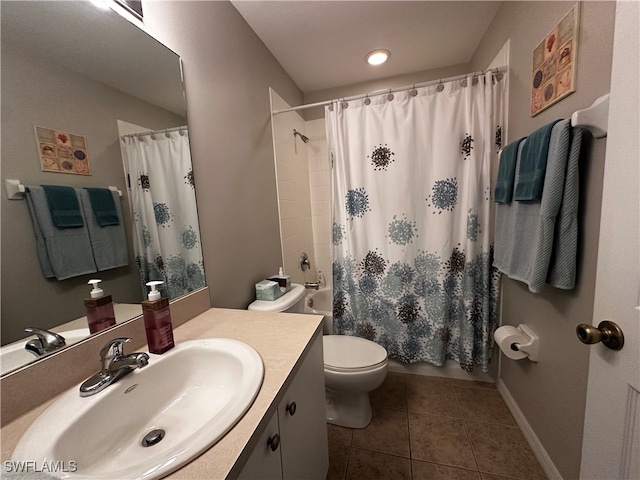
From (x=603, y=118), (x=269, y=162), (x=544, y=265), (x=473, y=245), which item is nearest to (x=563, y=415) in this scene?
(x=544, y=265)

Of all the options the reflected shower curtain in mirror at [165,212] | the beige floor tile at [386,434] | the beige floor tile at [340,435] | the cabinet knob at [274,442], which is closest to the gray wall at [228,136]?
the reflected shower curtain in mirror at [165,212]

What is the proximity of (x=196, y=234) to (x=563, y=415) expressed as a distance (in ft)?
5.75

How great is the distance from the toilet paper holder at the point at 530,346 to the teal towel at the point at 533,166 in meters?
0.69

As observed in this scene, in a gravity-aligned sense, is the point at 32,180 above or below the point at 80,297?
above

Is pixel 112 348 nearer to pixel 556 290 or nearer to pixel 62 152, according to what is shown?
pixel 62 152

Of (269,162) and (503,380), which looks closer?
(503,380)

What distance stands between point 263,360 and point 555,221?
1.17 metres

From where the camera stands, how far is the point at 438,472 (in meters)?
1.15

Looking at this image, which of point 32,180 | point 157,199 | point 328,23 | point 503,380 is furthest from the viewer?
point 503,380

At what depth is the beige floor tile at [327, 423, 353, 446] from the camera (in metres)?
1.33

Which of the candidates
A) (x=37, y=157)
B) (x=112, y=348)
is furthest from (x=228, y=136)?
(x=112, y=348)

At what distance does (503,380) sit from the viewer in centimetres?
159

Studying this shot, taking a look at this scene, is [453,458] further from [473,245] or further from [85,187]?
[85,187]

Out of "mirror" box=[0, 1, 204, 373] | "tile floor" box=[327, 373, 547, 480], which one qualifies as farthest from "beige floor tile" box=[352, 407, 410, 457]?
"mirror" box=[0, 1, 204, 373]
